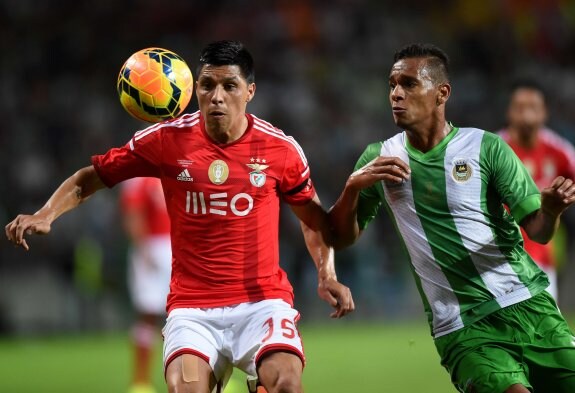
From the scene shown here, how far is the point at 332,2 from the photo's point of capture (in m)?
18.4

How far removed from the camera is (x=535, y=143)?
775cm

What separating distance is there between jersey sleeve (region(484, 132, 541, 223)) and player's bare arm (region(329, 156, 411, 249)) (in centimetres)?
43

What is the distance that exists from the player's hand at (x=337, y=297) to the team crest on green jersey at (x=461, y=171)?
80 centimetres

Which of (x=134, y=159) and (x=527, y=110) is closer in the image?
(x=134, y=159)

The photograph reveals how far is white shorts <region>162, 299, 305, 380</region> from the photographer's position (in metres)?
5.16

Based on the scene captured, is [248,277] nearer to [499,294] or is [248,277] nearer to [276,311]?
[276,311]

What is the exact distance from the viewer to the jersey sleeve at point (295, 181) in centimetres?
554

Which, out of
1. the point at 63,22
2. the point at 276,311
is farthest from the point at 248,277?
the point at 63,22

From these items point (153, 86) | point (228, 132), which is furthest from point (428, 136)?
point (153, 86)

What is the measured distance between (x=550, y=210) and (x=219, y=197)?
1.73 meters

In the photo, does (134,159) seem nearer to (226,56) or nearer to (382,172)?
(226,56)

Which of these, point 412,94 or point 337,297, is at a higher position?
point 412,94

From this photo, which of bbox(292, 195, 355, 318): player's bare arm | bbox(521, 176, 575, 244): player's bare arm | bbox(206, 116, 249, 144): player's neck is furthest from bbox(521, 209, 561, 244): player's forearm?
bbox(206, 116, 249, 144): player's neck

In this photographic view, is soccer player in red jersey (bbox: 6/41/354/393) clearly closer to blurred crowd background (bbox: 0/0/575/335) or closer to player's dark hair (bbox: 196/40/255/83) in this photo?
player's dark hair (bbox: 196/40/255/83)
